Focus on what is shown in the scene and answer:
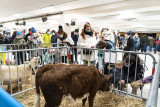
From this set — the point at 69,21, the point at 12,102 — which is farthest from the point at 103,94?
the point at 69,21

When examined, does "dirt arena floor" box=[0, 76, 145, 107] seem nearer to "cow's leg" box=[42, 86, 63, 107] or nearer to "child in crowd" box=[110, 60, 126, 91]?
"child in crowd" box=[110, 60, 126, 91]

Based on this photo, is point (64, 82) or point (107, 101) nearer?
point (64, 82)

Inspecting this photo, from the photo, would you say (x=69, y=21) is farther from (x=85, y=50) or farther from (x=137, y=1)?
(x=85, y=50)

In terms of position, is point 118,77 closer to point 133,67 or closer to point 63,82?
point 133,67

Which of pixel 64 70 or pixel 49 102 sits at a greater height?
pixel 64 70

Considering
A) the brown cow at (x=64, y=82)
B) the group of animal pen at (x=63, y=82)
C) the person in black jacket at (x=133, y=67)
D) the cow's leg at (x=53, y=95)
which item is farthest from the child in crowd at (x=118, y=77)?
the cow's leg at (x=53, y=95)

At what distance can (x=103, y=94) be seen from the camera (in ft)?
9.99

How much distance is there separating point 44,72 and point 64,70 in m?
0.35

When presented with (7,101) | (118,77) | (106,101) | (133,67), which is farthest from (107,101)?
(7,101)

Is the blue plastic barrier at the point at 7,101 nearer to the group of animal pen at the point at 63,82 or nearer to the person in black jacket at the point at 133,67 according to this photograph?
Result: the group of animal pen at the point at 63,82

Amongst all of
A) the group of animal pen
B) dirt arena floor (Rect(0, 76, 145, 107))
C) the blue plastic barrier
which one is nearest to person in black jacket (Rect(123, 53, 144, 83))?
dirt arena floor (Rect(0, 76, 145, 107))

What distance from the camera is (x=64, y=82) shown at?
1.82 metres

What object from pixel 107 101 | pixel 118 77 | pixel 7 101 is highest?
pixel 7 101

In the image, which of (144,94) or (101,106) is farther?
(144,94)
